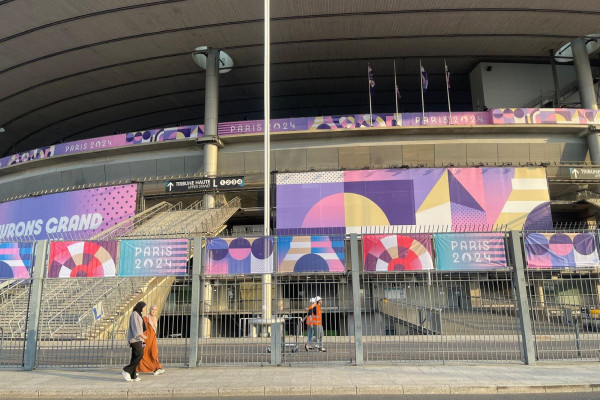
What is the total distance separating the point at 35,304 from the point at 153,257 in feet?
10.2

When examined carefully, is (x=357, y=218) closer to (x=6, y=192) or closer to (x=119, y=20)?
(x=119, y=20)

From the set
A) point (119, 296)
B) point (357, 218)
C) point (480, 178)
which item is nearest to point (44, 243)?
point (119, 296)

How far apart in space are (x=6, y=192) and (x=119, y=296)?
101 ft

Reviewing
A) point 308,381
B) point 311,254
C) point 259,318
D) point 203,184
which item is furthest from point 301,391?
point 203,184

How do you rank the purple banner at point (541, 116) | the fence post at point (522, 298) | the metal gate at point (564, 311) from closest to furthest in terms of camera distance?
the fence post at point (522, 298)
the metal gate at point (564, 311)
the purple banner at point (541, 116)

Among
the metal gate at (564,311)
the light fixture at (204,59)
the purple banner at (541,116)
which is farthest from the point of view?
the light fixture at (204,59)

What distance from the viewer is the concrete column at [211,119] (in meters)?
30.8

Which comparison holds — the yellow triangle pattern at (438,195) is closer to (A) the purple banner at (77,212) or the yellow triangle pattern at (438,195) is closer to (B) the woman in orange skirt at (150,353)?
(A) the purple banner at (77,212)

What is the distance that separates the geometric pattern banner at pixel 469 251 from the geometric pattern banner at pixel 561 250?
78 centimetres

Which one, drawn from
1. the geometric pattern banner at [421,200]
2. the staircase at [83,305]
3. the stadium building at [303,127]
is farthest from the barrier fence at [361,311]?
the geometric pattern banner at [421,200]

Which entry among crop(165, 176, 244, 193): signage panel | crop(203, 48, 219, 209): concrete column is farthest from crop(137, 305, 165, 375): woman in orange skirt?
crop(203, 48, 219, 209): concrete column

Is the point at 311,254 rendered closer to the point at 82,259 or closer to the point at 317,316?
the point at 317,316

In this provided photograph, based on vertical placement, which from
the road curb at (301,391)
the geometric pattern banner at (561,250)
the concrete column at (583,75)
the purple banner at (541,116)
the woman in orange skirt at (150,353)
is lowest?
the road curb at (301,391)

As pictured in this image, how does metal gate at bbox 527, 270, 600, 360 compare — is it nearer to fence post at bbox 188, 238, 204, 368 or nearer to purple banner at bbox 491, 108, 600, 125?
fence post at bbox 188, 238, 204, 368
